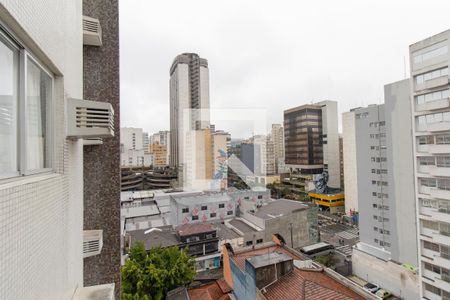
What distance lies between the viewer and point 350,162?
19219 mm

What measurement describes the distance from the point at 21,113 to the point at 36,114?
20cm

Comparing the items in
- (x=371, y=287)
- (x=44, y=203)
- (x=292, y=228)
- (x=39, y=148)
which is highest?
(x=39, y=148)

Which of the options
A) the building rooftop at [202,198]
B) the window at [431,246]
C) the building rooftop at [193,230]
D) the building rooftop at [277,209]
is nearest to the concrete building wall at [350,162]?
the building rooftop at [277,209]

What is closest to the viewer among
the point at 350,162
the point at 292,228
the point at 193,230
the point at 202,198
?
the point at 193,230

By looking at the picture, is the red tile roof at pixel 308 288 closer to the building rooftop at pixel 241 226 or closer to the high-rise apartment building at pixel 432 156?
the high-rise apartment building at pixel 432 156

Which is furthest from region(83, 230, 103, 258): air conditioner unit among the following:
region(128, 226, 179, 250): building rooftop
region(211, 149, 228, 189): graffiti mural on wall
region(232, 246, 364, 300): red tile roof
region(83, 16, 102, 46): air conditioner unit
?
region(211, 149, 228, 189): graffiti mural on wall

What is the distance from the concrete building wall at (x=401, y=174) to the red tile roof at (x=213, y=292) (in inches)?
289

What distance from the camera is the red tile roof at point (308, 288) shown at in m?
4.36

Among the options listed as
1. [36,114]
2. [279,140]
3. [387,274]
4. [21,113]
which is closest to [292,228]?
[387,274]

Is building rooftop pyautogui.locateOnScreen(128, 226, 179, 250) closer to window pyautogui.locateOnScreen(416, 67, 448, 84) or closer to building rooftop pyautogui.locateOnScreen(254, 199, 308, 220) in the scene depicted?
building rooftop pyautogui.locateOnScreen(254, 199, 308, 220)

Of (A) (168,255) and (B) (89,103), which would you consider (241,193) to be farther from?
(B) (89,103)

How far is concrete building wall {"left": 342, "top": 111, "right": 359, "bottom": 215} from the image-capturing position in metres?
19.0

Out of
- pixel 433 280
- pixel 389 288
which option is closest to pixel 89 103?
pixel 433 280

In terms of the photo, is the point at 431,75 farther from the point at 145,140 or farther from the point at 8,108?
the point at 145,140
